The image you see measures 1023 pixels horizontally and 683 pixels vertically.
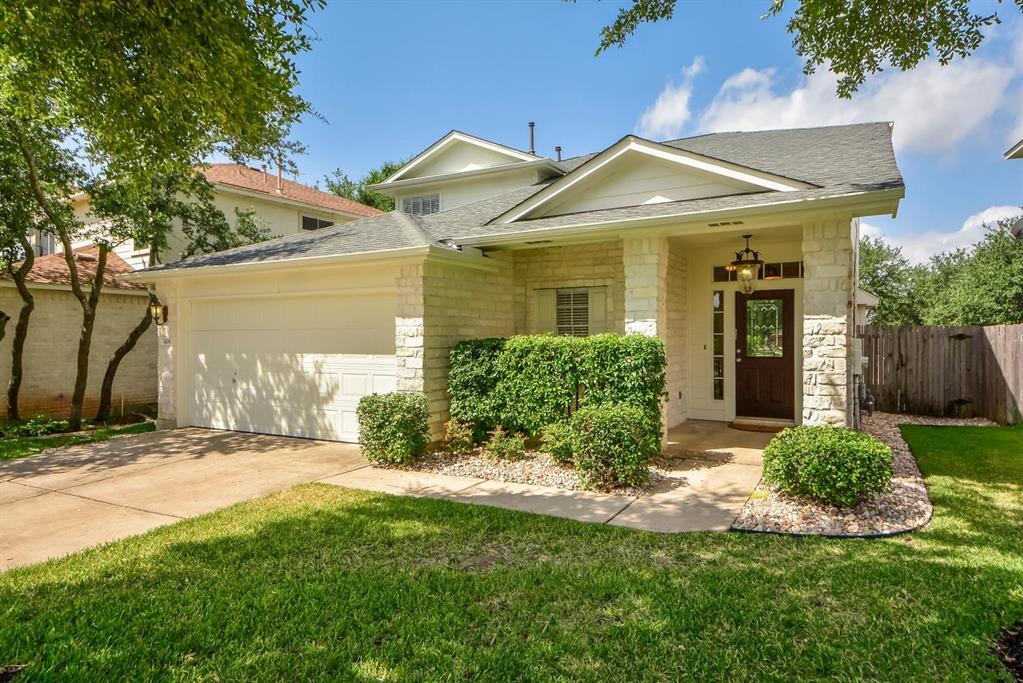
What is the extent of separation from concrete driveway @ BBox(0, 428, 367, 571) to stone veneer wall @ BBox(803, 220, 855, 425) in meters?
5.52

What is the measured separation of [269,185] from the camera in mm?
17359

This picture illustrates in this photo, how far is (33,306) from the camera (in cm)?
1112

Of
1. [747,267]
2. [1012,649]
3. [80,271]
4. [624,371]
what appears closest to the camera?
[1012,649]

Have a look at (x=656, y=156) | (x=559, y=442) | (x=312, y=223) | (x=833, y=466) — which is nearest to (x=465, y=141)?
(x=312, y=223)

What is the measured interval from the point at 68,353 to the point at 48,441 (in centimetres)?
417

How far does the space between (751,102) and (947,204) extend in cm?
1560

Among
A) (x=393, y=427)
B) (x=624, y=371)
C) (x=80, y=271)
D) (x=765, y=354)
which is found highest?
(x=80, y=271)

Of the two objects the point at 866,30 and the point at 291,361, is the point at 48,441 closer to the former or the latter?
the point at 291,361

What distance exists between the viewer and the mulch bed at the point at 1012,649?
8.69 feet

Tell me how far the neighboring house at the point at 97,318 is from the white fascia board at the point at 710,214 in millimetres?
5841

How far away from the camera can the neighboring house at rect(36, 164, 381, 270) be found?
1484 centimetres

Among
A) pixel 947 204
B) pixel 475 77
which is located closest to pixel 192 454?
pixel 475 77

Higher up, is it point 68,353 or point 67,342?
point 67,342

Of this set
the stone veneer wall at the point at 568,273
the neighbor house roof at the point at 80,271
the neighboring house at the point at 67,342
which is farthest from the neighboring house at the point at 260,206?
the stone veneer wall at the point at 568,273
